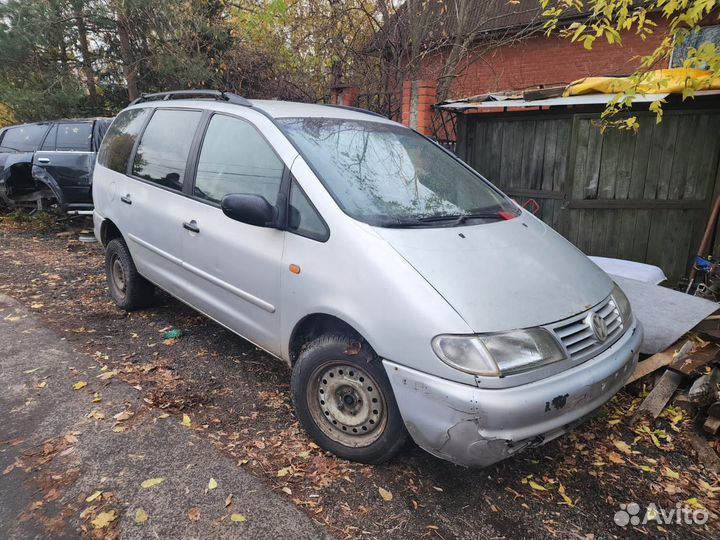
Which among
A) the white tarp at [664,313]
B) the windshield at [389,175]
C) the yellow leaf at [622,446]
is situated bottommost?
the yellow leaf at [622,446]

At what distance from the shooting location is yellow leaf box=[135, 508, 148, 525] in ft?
7.29

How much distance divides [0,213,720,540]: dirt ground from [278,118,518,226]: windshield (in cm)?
136

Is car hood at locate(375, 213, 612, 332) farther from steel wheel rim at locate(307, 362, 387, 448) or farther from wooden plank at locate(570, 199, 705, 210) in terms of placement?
wooden plank at locate(570, 199, 705, 210)

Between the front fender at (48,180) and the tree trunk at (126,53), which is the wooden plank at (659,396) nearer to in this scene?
the front fender at (48,180)

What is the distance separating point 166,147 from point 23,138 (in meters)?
7.00

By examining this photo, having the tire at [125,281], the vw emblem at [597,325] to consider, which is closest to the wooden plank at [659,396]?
the vw emblem at [597,325]

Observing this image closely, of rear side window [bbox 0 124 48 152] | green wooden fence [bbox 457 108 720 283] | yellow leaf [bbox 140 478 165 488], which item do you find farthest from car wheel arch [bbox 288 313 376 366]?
rear side window [bbox 0 124 48 152]

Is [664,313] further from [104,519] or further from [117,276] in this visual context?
[117,276]

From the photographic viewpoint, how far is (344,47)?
9.29 meters

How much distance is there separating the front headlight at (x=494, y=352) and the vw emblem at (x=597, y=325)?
38 centimetres

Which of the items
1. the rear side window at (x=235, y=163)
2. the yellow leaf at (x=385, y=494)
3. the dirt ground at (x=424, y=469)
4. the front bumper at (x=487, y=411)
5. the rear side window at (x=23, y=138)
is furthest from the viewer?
the rear side window at (x=23, y=138)

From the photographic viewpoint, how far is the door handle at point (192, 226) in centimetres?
340

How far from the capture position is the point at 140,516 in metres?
2.25

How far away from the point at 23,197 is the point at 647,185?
9985 mm
